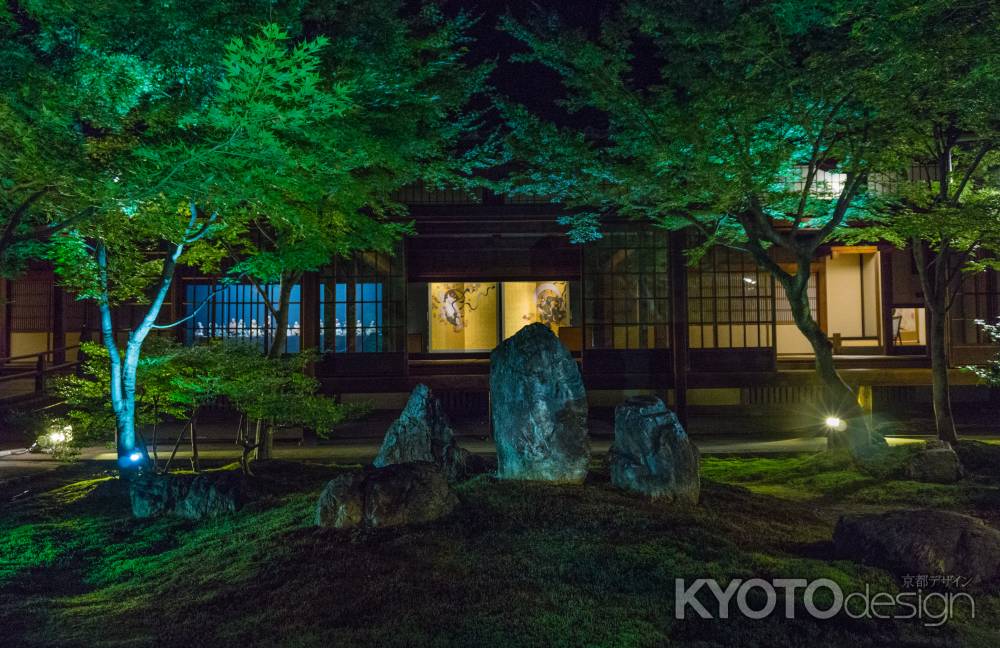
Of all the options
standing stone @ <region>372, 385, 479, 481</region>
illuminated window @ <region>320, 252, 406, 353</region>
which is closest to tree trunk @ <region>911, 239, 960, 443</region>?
standing stone @ <region>372, 385, 479, 481</region>

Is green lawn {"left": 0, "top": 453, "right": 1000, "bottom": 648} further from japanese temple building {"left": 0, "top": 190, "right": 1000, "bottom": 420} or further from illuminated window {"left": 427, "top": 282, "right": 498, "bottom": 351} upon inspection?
illuminated window {"left": 427, "top": 282, "right": 498, "bottom": 351}

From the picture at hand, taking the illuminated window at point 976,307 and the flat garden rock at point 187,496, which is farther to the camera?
the illuminated window at point 976,307

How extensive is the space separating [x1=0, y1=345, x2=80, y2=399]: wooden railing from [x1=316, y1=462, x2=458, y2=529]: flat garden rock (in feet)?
28.8

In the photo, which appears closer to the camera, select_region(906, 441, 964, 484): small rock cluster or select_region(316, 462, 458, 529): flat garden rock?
select_region(316, 462, 458, 529): flat garden rock

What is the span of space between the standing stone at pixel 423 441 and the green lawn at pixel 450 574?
1.13m

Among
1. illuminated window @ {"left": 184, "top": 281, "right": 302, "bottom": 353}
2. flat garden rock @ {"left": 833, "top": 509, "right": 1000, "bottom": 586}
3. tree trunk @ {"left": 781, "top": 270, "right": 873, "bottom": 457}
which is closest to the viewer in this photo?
flat garden rock @ {"left": 833, "top": 509, "right": 1000, "bottom": 586}

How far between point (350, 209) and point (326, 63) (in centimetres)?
221

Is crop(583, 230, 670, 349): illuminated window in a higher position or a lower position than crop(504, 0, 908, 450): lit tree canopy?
lower

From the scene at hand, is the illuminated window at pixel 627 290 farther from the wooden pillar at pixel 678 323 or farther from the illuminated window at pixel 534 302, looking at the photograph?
the illuminated window at pixel 534 302

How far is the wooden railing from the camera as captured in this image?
38.0 feet

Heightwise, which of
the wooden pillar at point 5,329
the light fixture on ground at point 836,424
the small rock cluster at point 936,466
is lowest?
the small rock cluster at point 936,466

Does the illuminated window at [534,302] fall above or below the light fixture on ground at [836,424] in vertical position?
above

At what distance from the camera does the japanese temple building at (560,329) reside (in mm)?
12938

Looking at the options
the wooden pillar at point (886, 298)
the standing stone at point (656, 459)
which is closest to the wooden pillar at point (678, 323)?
the standing stone at point (656, 459)
